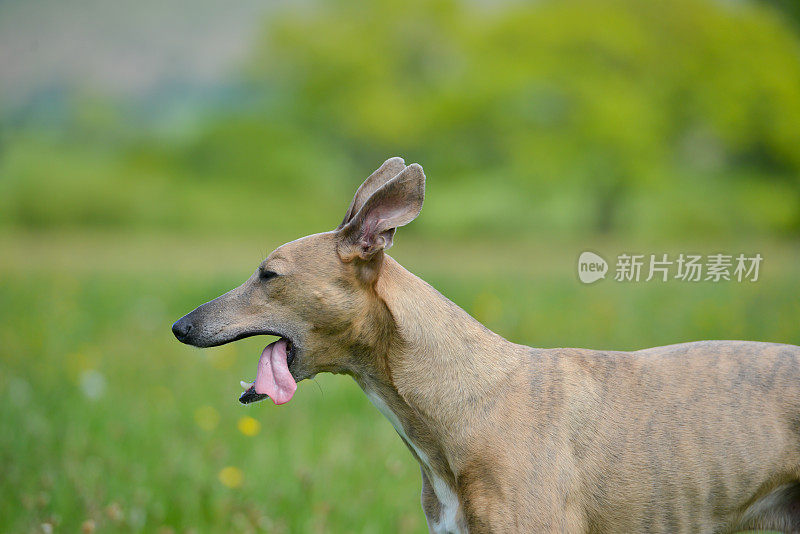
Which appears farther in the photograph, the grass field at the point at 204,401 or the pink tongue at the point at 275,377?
the grass field at the point at 204,401

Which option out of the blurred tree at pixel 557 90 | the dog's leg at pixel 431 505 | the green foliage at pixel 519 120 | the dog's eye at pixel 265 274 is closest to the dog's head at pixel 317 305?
the dog's eye at pixel 265 274

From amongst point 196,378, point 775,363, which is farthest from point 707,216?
point 775,363

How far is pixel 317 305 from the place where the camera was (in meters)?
3.35

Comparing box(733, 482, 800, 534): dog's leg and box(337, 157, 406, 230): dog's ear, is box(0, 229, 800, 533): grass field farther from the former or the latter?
box(733, 482, 800, 534): dog's leg

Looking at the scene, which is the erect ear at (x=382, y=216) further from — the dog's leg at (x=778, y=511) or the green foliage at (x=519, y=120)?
the green foliage at (x=519, y=120)

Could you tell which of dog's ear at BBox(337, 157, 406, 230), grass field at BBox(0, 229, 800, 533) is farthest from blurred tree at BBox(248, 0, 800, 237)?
dog's ear at BBox(337, 157, 406, 230)

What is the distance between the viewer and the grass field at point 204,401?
4.79m

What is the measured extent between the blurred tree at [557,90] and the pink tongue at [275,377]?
19.2m

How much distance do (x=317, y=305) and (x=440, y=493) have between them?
962mm

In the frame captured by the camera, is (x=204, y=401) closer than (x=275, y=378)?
No

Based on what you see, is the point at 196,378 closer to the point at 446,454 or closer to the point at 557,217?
the point at 446,454

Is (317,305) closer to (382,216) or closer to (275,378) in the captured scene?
(275,378)

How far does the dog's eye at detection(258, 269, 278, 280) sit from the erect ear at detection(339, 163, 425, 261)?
0.99ft

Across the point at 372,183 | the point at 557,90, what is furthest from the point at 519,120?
the point at 372,183
